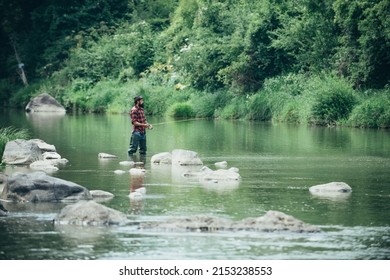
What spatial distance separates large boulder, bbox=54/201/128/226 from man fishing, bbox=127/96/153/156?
11.6 meters

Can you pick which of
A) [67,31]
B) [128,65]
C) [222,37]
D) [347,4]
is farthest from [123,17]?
[347,4]

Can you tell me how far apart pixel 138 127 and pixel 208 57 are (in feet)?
77.5

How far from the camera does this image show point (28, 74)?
72.8 m

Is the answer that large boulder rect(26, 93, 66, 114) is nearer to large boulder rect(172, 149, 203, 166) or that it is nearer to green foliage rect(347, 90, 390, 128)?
green foliage rect(347, 90, 390, 128)

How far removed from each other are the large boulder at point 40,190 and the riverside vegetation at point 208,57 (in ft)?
75.6

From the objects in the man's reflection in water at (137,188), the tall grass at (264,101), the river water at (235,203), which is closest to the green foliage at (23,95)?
the tall grass at (264,101)

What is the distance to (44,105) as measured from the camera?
208ft

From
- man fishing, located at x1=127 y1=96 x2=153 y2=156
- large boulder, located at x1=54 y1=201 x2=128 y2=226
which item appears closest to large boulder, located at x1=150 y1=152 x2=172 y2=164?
man fishing, located at x1=127 y1=96 x2=153 y2=156

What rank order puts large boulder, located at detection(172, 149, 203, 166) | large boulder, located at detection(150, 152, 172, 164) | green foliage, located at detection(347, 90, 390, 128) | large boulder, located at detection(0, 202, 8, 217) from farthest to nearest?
1. green foliage, located at detection(347, 90, 390, 128)
2. large boulder, located at detection(150, 152, 172, 164)
3. large boulder, located at detection(172, 149, 203, 166)
4. large boulder, located at detection(0, 202, 8, 217)

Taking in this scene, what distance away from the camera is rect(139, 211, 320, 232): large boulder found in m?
16.4

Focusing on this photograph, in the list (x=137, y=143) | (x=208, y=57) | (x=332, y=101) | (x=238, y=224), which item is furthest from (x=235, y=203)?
(x=208, y=57)

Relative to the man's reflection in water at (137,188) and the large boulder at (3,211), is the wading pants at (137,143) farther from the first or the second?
the large boulder at (3,211)

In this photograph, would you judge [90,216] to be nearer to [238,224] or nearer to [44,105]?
[238,224]

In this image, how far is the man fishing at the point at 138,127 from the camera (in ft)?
94.8
